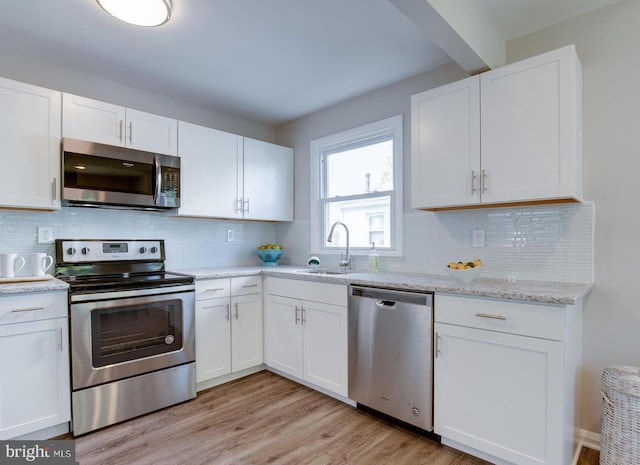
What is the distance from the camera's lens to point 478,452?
1852 millimetres

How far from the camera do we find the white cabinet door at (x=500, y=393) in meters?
1.59

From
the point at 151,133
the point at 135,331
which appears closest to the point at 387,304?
the point at 135,331

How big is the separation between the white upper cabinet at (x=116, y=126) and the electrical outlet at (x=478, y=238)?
2.38 metres

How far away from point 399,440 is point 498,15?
2.56m

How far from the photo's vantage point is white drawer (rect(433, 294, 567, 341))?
5.17ft

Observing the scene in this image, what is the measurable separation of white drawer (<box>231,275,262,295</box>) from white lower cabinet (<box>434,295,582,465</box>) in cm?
162

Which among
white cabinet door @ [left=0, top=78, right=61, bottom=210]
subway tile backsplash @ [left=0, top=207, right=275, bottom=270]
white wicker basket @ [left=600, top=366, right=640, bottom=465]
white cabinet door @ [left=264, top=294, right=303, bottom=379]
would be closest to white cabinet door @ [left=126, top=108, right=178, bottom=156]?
white cabinet door @ [left=0, top=78, right=61, bottom=210]

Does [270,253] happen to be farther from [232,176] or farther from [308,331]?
[308,331]

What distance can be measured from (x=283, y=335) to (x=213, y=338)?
556 mm

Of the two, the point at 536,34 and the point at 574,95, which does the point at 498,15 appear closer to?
the point at 536,34

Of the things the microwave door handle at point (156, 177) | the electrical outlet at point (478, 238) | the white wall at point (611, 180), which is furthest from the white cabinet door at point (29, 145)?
the white wall at point (611, 180)

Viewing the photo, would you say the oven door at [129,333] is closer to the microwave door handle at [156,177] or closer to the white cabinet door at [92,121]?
the microwave door handle at [156,177]

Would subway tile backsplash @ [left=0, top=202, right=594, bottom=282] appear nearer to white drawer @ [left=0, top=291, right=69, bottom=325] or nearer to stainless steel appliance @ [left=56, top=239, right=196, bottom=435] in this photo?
stainless steel appliance @ [left=56, top=239, right=196, bottom=435]

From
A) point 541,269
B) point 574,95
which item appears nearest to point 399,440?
point 541,269
